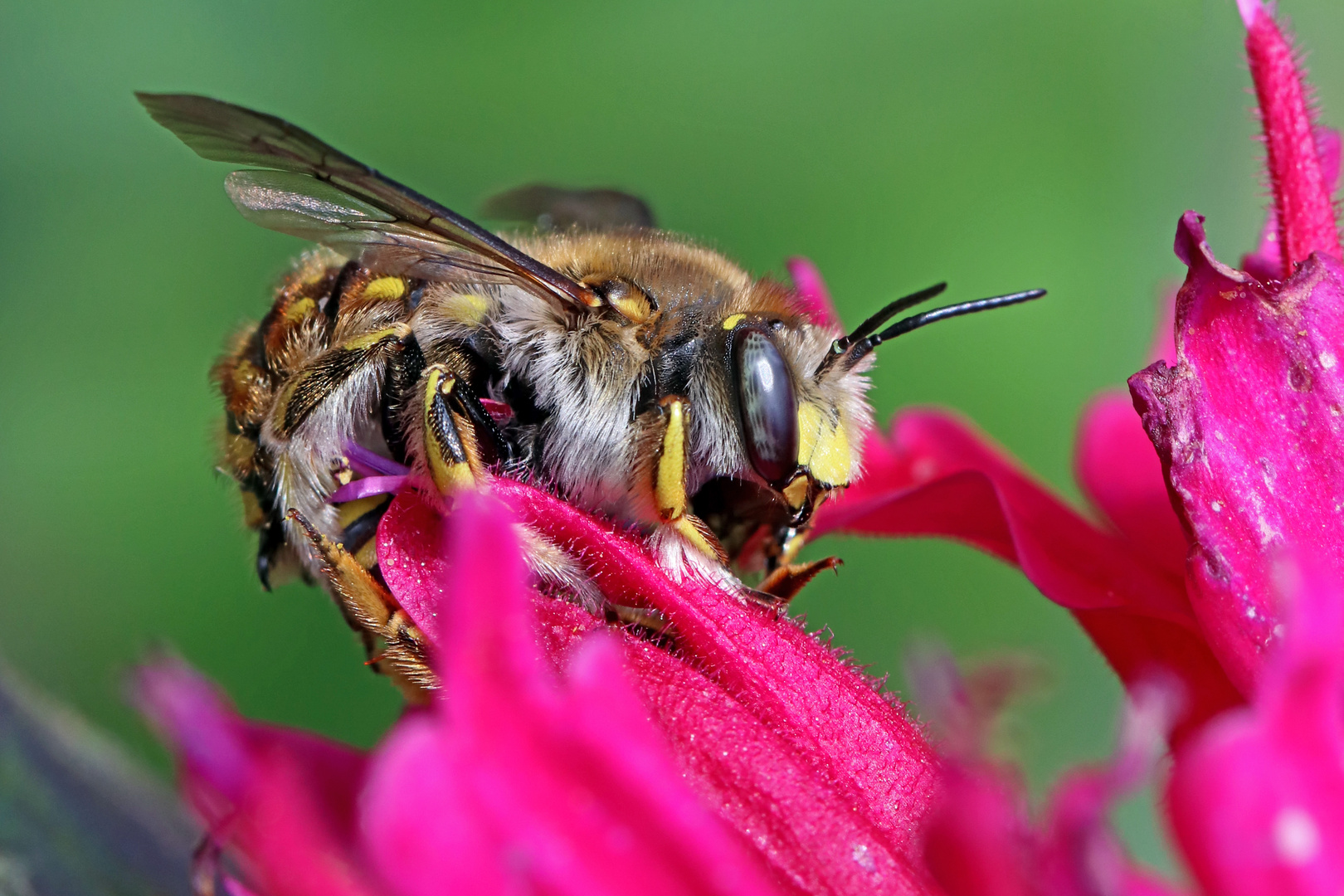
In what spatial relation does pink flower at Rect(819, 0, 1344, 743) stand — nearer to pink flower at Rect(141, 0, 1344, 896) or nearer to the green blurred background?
pink flower at Rect(141, 0, 1344, 896)

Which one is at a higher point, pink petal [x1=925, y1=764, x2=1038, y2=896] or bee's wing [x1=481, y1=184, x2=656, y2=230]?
bee's wing [x1=481, y1=184, x2=656, y2=230]

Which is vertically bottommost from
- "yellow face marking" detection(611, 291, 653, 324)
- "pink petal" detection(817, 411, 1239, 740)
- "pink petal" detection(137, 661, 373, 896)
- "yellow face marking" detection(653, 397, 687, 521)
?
"pink petal" detection(137, 661, 373, 896)

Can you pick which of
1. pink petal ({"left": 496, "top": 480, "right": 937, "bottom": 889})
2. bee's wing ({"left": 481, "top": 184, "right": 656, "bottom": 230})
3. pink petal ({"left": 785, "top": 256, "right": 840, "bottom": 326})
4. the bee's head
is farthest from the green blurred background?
pink petal ({"left": 496, "top": 480, "right": 937, "bottom": 889})

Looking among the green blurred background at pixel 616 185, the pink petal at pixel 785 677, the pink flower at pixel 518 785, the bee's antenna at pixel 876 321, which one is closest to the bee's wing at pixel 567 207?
the bee's antenna at pixel 876 321

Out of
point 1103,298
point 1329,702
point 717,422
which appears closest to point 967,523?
point 717,422

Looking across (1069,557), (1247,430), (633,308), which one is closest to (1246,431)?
(1247,430)

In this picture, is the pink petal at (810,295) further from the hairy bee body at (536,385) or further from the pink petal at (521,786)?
the pink petal at (521,786)
